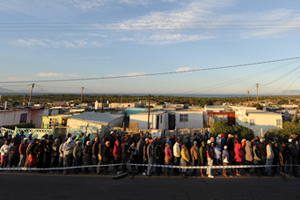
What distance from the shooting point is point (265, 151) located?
7.96m

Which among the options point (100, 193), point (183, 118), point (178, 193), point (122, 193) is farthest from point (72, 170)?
point (183, 118)

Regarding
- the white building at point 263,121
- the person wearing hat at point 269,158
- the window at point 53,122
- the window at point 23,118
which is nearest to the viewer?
the person wearing hat at point 269,158

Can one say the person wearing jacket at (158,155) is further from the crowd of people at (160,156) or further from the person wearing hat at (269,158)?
the person wearing hat at (269,158)

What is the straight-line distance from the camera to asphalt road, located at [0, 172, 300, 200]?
571 cm

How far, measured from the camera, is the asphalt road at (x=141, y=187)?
18.7 feet

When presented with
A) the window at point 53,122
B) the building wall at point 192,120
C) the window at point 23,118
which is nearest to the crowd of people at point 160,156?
the window at point 53,122

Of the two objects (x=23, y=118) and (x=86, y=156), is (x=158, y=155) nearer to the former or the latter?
(x=86, y=156)

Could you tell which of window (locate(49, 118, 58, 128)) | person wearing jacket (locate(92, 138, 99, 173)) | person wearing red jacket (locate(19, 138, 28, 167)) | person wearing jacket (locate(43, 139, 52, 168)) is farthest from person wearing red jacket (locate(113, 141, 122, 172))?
window (locate(49, 118, 58, 128))

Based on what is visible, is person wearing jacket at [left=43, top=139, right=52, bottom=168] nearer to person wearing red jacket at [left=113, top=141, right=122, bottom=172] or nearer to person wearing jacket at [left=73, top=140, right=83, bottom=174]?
person wearing jacket at [left=73, top=140, right=83, bottom=174]

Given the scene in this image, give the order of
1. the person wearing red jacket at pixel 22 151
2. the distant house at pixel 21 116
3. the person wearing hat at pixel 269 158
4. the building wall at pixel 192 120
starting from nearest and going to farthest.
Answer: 1. the person wearing hat at pixel 269 158
2. the person wearing red jacket at pixel 22 151
3. the distant house at pixel 21 116
4. the building wall at pixel 192 120

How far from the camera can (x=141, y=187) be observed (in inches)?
253

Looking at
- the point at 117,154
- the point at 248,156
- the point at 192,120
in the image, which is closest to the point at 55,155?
the point at 117,154

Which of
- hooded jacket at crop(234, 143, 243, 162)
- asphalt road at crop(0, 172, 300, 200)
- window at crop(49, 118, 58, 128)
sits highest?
hooded jacket at crop(234, 143, 243, 162)

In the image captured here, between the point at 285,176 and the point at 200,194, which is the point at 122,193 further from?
the point at 285,176
